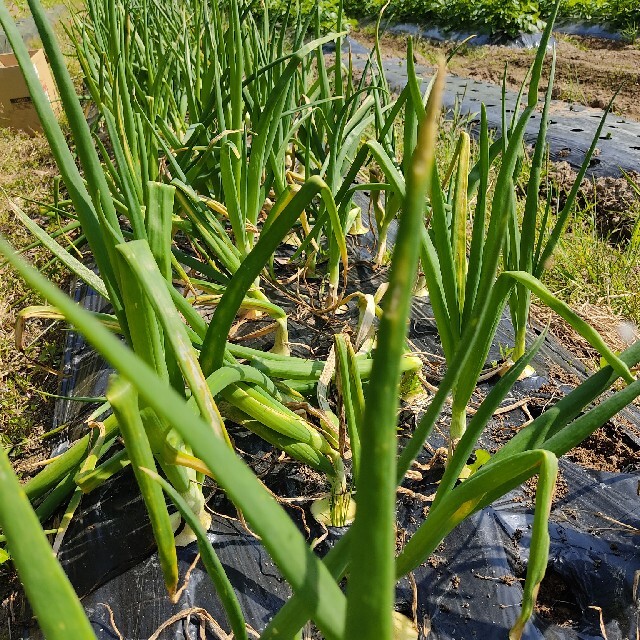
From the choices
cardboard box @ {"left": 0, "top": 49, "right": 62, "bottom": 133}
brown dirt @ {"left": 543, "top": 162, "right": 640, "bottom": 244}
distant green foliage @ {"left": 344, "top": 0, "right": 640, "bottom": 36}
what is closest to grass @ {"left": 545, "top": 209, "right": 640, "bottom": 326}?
brown dirt @ {"left": 543, "top": 162, "right": 640, "bottom": 244}

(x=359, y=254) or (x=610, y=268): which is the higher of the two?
(x=359, y=254)

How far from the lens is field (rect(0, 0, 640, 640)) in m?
0.28

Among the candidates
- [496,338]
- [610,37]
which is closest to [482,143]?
[496,338]

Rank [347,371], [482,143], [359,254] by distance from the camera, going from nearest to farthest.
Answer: [347,371], [482,143], [359,254]

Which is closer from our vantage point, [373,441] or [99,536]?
[373,441]

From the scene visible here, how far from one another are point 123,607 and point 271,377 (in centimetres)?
40

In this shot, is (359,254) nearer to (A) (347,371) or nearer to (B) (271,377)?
(B) (271,377)

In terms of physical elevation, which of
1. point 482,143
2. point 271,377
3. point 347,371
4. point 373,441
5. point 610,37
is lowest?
point 610,37

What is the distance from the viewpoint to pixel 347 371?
29.4 inches

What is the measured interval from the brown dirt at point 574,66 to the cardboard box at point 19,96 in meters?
3.20

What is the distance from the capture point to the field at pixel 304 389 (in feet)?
0.91

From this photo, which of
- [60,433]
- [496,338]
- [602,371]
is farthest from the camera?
[496,338]

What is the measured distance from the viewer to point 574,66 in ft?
16.6

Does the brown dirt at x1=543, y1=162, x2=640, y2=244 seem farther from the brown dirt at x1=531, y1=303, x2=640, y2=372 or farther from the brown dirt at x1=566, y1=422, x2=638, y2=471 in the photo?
the brown dirt at x1=566, y1=422, x2=638, y2=471
